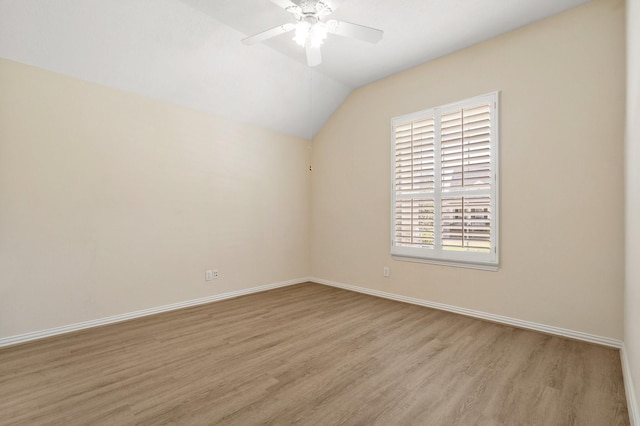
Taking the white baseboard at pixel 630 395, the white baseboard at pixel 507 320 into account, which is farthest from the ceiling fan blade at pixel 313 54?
the white baseboard at pixel 630 395

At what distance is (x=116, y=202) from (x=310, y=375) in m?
2.68

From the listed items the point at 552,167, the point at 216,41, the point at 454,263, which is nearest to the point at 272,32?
the point at 216,41

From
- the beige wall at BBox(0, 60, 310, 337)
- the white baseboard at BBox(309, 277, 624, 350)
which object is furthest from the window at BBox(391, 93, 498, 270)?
the beige wall at BBox(0, 60, 310, 337)

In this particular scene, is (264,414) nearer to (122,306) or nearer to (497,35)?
(122,306)

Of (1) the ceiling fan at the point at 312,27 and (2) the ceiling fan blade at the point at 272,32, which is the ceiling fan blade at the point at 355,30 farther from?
(2) the ceiling fan blade at the point at 272,32

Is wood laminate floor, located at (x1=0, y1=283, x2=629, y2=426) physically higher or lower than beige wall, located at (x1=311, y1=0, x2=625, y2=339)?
lower

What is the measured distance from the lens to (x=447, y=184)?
11.8 feet

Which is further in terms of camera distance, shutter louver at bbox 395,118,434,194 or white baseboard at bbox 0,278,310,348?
shutter louver at bbox 395,118,434,194

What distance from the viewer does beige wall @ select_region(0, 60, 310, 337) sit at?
9.01 ft

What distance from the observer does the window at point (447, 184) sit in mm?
3307

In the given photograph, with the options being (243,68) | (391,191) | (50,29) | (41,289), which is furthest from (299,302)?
(50,29)

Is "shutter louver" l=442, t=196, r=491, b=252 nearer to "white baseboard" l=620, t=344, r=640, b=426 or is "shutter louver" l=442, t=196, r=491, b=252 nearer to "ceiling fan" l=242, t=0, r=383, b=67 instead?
"white baseboard" l=620, t=344, r=640, b=426

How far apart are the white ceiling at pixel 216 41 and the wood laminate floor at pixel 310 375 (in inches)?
102

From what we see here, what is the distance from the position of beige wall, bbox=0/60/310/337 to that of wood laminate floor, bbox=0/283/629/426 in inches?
18.4
